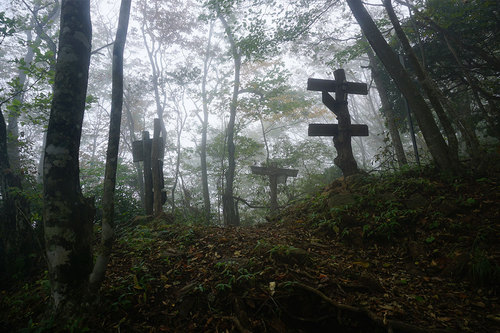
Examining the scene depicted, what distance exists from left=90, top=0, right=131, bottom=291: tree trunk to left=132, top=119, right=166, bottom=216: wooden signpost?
12.6ft

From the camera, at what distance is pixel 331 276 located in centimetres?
335

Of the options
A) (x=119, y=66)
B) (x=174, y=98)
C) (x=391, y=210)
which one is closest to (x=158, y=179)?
(x=119, y=66)

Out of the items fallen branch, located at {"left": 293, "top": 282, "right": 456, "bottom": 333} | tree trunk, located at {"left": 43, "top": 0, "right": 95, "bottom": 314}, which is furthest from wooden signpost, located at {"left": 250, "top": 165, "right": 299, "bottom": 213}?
tree trunk, located at {"left": 43, "top": 0, "right": 95, "bottom": 314}

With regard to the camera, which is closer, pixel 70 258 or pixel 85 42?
pixel 70 258

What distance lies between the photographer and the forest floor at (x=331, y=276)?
2680 mm

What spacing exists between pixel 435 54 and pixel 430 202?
724 cm

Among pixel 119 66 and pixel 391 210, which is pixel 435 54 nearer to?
pixel 391 210

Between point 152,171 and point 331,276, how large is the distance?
625cm

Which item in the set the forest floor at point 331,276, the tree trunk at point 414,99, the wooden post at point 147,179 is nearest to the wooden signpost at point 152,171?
the wooden post at point 147,179

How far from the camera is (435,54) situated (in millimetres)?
8852

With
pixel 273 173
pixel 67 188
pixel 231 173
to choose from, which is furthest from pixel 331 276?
pixel 231 173

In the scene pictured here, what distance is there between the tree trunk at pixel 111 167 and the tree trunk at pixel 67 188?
207 mm

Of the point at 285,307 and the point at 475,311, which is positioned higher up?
the point at 285,307

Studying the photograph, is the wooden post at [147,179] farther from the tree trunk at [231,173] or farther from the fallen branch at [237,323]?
the fallen branch at [237,323]
